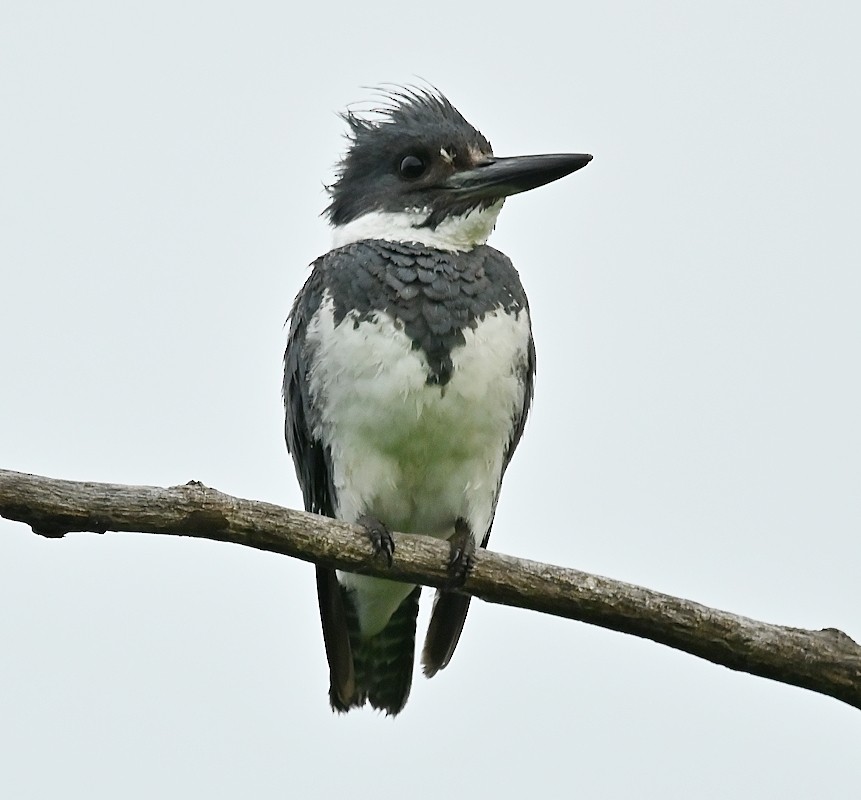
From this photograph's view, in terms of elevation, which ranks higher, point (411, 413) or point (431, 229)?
point (431, 229)

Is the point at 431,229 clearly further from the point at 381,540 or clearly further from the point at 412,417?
the point at 381,540

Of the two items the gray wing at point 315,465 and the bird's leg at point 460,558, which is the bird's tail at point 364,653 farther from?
the bird's leg at point 460,558

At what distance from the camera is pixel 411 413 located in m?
5.29

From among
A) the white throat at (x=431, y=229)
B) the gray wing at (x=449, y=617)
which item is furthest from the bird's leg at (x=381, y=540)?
the white throat at (x=431, y=229)

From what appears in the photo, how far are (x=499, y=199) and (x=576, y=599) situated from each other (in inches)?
81.6

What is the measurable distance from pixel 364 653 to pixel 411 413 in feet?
4.78

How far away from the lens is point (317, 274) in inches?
224

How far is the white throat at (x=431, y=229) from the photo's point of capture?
18.9ft

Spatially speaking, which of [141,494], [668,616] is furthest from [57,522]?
[668,616]

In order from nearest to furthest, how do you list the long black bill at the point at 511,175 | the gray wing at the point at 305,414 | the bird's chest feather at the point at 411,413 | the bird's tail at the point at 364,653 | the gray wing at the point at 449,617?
the bird's chest feather at the point at 411,413, the gray wing at the point at 305,414, the long black bill at the point at 511,175, the gray wing at the point at 449,617, the bird's tail at the point at 364,653

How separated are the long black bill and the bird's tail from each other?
5.85ft

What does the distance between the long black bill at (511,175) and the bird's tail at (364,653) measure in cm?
178

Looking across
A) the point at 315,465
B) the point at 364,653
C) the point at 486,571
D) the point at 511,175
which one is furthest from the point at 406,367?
the point at 364,653

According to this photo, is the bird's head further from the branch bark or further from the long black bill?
the branch bark
